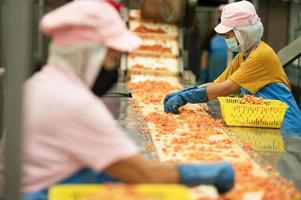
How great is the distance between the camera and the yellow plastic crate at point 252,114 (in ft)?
13.4

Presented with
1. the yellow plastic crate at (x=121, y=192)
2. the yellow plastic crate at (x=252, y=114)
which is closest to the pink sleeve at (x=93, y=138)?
the yellow plastic crate at (x=121, y=192)

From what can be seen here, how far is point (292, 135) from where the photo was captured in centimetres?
412

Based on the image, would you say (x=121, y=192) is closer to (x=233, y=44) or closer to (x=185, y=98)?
(x=185, y=98)

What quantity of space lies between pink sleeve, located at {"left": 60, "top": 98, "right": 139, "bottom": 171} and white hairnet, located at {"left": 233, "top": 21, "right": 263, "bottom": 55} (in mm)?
2508

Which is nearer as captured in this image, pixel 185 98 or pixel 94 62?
pixel 94 62

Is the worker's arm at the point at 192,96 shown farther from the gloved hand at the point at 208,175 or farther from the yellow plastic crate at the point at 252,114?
the gloved hand at the point at 208,175

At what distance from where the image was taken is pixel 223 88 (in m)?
4.34

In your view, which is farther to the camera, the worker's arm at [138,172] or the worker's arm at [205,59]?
the worker's arm at [205,59]

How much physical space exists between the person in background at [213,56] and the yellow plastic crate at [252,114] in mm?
5521

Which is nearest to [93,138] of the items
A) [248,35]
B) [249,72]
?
[249,72]

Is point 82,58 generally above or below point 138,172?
above

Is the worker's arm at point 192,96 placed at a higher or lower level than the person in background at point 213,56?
higher

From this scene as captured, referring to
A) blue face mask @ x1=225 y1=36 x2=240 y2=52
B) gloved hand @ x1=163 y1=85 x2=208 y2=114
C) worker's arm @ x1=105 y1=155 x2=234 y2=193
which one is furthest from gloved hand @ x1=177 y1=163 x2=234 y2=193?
blue face mask @ x1=225 y1=36 x2=240 y2=52

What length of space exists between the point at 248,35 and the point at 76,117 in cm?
261
